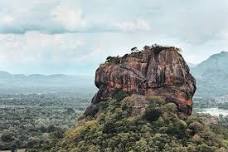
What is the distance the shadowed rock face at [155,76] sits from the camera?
239 ft

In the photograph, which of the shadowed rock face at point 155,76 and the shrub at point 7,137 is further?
the shrub at point 7,137

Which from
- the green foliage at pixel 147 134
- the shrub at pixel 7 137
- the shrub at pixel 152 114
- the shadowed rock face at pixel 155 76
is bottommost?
the shrub at pixel 7 137

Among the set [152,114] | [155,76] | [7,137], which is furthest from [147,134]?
[7,137]

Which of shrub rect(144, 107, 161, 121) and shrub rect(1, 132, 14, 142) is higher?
shrub rect(144, 107, 161, 121)

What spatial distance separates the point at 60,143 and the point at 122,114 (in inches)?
424

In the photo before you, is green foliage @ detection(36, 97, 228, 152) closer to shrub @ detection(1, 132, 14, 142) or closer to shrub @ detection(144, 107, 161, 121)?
shrub @ detection(144, 107, 161, 121)

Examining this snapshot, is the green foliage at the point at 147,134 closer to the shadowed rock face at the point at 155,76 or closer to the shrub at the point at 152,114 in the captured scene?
the shrub at the point at 152,114

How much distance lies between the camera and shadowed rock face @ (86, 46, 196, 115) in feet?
239

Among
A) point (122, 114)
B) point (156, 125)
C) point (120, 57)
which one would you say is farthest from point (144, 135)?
point (120, 57)

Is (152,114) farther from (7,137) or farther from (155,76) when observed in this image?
(7,137)

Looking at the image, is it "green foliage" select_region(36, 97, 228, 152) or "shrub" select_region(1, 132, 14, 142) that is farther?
"shrub" select_region(1, 132, 14, 142)

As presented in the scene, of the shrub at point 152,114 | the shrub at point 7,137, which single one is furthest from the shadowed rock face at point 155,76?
the shrub at point 7,137

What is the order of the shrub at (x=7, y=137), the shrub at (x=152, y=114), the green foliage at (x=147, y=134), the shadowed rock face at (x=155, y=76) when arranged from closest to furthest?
the green foliage at (x=147, y=134) → the shrub at (x=152, y=114) → the shadowed rock face at (x=155, y=76) → the shrub at (x=7, y=137)

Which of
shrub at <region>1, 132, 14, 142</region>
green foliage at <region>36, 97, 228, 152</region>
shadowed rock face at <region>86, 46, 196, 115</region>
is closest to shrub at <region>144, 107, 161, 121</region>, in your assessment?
green foliage at <region>36, 97, 228, 152</region>
